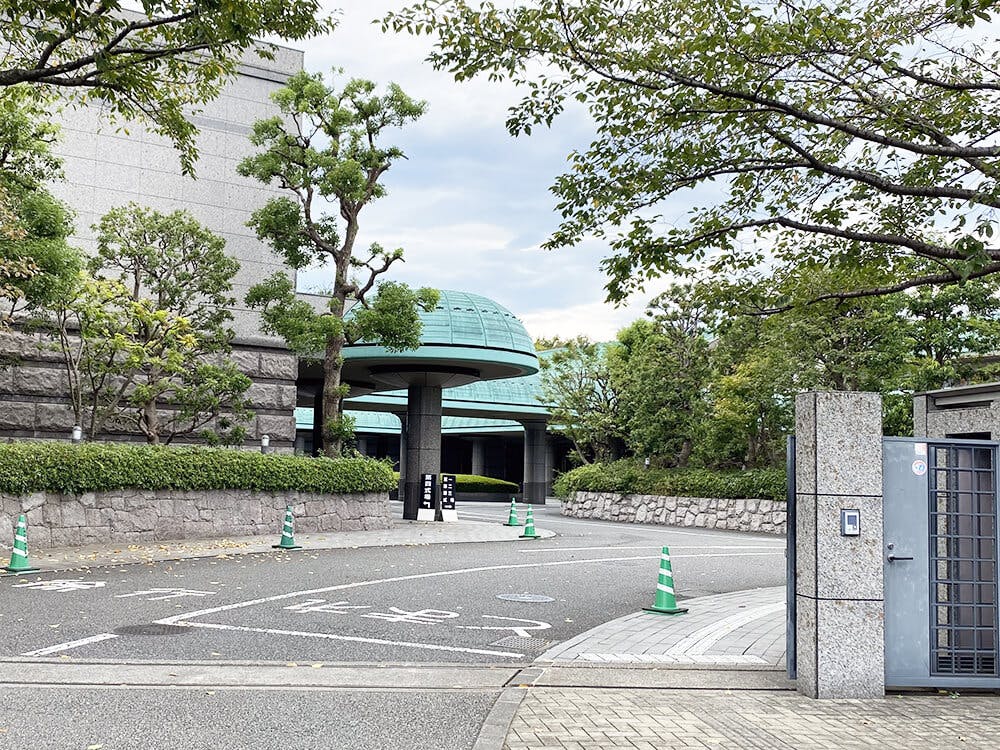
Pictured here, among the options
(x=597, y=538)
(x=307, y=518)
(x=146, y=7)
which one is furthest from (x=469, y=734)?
(x=597, y=538)

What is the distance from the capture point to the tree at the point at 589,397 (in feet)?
121

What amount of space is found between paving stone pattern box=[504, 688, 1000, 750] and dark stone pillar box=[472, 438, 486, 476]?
56322 millimetres

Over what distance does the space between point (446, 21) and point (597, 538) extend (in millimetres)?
16958

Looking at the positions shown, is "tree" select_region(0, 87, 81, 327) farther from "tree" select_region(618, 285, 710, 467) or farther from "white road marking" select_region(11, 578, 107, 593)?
"tree" select_region(618, 285, 710, 467)

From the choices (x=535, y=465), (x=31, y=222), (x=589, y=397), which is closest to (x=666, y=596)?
(x=31, y=222)

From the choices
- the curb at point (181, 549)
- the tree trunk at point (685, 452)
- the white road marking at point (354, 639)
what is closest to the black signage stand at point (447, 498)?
the curb at point (181, 549)

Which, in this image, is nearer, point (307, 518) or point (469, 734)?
point (469, 734)

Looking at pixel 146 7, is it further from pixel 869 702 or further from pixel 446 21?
pixel 869 702

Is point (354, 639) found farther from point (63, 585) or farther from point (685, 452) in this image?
point (685, 452)

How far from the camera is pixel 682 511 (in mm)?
31750

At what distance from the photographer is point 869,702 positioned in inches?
283

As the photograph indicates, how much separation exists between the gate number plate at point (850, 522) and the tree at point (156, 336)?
1524 cm

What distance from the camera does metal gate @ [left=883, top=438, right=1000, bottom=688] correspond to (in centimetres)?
752

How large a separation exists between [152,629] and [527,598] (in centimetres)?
495
